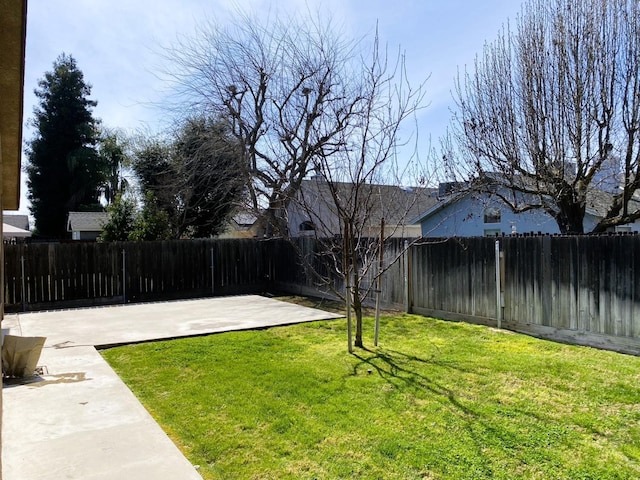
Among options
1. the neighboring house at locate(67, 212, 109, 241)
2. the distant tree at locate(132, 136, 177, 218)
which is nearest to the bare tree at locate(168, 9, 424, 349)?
the distant tree at locate(132, 136, 177, 218)

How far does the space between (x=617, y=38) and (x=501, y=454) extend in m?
7.52

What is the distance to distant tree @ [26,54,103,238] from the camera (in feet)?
84.8

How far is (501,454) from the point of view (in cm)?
305

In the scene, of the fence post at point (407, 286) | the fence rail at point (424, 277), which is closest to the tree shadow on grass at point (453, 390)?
the fence rail at point (424, 277)

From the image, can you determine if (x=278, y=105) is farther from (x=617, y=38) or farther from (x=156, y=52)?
(x=617, y=38)

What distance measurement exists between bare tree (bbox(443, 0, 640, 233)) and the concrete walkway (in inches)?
222

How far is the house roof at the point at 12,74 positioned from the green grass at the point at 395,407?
8.46 ft

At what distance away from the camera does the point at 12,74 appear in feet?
8.13

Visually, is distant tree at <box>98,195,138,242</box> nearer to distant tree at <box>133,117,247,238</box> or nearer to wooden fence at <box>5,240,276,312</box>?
distant tree at <box>133,117,247,238</box>

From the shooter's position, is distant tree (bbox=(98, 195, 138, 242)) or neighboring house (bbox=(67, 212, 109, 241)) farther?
neighboring house (bbox=(67, 212, 109, 241))

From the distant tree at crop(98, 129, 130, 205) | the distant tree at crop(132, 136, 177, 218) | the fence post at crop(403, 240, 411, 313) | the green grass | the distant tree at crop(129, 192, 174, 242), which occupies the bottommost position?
the green grass

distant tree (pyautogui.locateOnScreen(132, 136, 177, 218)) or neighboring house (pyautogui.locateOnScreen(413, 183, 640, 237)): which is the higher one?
distant tree (pyautogui.locateOnScreen(132, 136, 177, 218))

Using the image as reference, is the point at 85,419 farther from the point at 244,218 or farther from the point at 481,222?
the point at 244,218

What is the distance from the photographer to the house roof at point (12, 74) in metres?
1.90
